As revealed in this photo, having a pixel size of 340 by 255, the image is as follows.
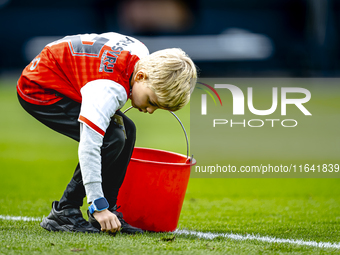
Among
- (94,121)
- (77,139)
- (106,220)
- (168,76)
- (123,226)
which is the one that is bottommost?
(123,226)

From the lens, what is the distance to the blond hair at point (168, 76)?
199 cm

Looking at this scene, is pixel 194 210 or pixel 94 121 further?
pixel 194 210

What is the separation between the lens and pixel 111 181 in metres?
2.21

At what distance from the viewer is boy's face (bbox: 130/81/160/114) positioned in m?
2.02

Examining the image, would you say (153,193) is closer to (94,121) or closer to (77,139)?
(77,139)

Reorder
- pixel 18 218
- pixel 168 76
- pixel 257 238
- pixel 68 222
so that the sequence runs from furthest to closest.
Answer: 1. pixel 18 218
2. pixel 257 238
3. pixel 68 222
4. pixel 168 76

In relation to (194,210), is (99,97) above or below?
above

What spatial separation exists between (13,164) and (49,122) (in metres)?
2.72

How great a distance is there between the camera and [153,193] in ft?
7.58

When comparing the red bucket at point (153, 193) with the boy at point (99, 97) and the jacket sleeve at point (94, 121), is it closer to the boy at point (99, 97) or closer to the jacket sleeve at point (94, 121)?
the boy at point (99, 97)

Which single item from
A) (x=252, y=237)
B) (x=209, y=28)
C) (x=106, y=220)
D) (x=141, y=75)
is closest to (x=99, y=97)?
(x=141, y=75)

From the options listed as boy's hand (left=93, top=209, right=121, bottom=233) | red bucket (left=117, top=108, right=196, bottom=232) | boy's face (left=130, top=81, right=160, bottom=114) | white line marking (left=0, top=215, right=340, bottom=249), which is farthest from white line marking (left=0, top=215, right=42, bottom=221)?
boy's face (left=130, top=81, right=160, bottom=114)

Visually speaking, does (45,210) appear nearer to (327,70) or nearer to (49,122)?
(49,122)

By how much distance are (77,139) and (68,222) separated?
1.34 feet
